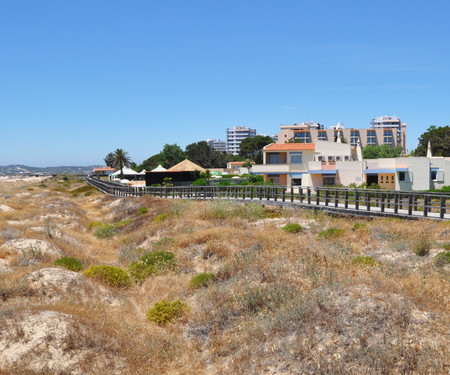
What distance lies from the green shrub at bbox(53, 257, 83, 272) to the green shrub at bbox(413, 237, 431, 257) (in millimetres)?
10656

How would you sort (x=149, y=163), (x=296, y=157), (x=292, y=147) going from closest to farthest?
(x=296, y=157) → (x=292, y=147) → (x=149, y=163)

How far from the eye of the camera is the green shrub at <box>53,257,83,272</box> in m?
13.6

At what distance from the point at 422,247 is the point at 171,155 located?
319 feet

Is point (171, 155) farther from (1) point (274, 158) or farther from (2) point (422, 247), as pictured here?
(2) point (422, 247)

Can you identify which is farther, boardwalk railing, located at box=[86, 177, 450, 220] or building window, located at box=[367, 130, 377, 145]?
building window, located at box=[367, 130, 377, 145]

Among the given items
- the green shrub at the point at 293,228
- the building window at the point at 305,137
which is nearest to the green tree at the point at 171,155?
the building window at the point at 305,137

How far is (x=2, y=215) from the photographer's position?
2530 cm

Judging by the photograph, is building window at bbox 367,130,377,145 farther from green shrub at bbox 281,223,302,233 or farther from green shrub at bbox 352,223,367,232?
green shrub at bbox 281,223,302,233

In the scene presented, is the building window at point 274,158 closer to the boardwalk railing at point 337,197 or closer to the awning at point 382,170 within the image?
the awning at point 382,170

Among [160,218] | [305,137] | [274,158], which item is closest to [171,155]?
[274,158]

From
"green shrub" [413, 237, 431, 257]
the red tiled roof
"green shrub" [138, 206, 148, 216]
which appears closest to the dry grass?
"green shrub" [413, 237, 431, 257]

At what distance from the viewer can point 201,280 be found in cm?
1198

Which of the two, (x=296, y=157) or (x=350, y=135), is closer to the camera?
(x=296, y=157)

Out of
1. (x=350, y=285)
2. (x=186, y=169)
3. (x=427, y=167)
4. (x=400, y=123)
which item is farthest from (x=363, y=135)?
(x=350, y=285)
